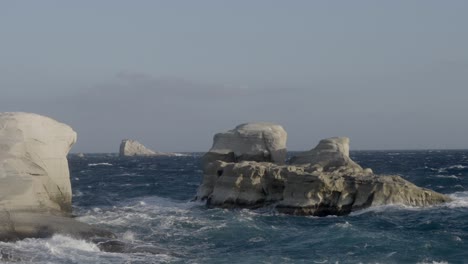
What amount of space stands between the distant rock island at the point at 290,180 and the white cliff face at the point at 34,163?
10.1 m

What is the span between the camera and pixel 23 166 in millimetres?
33750

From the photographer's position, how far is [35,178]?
34.1 m

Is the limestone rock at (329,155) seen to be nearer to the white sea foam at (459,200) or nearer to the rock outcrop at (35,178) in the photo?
the white sea foam at (459,200)

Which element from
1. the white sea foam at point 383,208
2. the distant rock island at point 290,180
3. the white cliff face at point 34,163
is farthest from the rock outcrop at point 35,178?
the white sea foam at point 383,208

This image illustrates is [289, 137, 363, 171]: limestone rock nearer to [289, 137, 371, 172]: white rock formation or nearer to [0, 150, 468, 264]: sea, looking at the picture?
[289, 137, 371, 172]: white rock formation

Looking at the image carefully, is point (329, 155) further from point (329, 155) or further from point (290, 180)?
point (290, 180)

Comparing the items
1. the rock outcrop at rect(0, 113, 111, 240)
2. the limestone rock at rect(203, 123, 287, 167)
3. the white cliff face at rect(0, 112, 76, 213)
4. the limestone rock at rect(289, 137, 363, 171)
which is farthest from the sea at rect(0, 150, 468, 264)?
the limestone rock at rect(289, 137, 363, 171)

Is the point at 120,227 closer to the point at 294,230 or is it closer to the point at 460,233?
the point at 294,230

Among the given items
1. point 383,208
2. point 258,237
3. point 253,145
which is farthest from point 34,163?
point 383,208

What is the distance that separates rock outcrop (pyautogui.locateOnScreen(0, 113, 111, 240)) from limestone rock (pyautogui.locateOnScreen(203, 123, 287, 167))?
Answer: 43.4ft

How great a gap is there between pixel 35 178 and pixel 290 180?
13.9m

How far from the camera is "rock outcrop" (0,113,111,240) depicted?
29.8m

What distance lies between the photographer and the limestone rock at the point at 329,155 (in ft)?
149

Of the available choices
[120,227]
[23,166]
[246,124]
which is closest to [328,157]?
[246,124]
